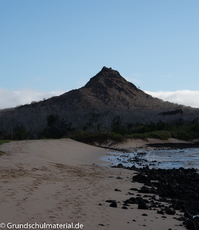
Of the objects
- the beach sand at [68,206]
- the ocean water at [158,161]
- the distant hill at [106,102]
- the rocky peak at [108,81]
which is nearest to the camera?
the beach sand at [68,206]

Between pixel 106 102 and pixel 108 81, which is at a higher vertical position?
pixel 108 81

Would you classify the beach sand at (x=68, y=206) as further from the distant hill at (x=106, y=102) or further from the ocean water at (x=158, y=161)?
the distant hill at (x=106, y=102)

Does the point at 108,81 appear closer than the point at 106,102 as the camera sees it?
No

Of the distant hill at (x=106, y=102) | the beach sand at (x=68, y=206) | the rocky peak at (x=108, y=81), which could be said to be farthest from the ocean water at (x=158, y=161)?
the rocky peak at (x=108, y=81)

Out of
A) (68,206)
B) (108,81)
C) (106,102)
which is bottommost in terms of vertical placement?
(68,206)

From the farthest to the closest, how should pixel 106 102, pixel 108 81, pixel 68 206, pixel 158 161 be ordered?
pixel 108 81
pixel 106 102
pixel 158 161
pixel 68 206

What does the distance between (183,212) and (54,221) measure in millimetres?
3084

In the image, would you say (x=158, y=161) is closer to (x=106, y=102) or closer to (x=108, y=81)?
(x=106, y=102)

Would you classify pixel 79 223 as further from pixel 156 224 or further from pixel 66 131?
pixel 66 131

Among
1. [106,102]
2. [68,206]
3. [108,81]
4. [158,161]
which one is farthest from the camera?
[108,81]

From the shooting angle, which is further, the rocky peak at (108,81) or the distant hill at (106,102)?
the rocky peak at (108,81)

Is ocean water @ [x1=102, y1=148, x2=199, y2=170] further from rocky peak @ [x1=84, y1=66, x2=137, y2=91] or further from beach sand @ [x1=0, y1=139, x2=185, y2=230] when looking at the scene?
rocky peak @ [x1=84, y1=66, x2=137, y2=91]

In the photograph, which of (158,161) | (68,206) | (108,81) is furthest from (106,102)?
(68,206)

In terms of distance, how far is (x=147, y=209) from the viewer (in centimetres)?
629
